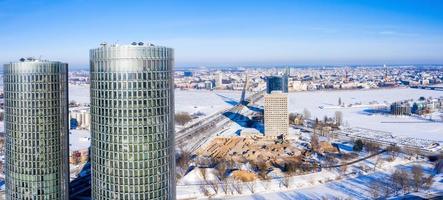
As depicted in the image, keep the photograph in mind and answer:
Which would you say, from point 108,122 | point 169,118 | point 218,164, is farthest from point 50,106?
point 218,164

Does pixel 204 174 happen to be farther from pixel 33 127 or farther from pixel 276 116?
pixel 276 116

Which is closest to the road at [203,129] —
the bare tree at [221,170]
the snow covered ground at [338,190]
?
the bare tree at [221,170]

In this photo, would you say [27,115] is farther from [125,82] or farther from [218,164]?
[218,164]

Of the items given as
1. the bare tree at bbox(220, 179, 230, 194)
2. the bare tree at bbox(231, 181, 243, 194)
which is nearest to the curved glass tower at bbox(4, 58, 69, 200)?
the bare tree at bbox(220, 179, 230, 194)

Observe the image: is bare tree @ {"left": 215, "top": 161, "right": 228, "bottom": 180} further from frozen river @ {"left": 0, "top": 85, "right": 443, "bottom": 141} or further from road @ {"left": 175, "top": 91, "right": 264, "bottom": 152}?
frozen river @ {"left": 0, "top": 85, "right": 443, "bottom": 141}

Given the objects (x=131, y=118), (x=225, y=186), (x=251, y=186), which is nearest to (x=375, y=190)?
(x=251, y=186)

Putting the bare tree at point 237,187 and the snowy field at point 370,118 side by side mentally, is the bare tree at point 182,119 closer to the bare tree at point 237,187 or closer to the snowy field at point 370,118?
the snowy field at point 370,118
